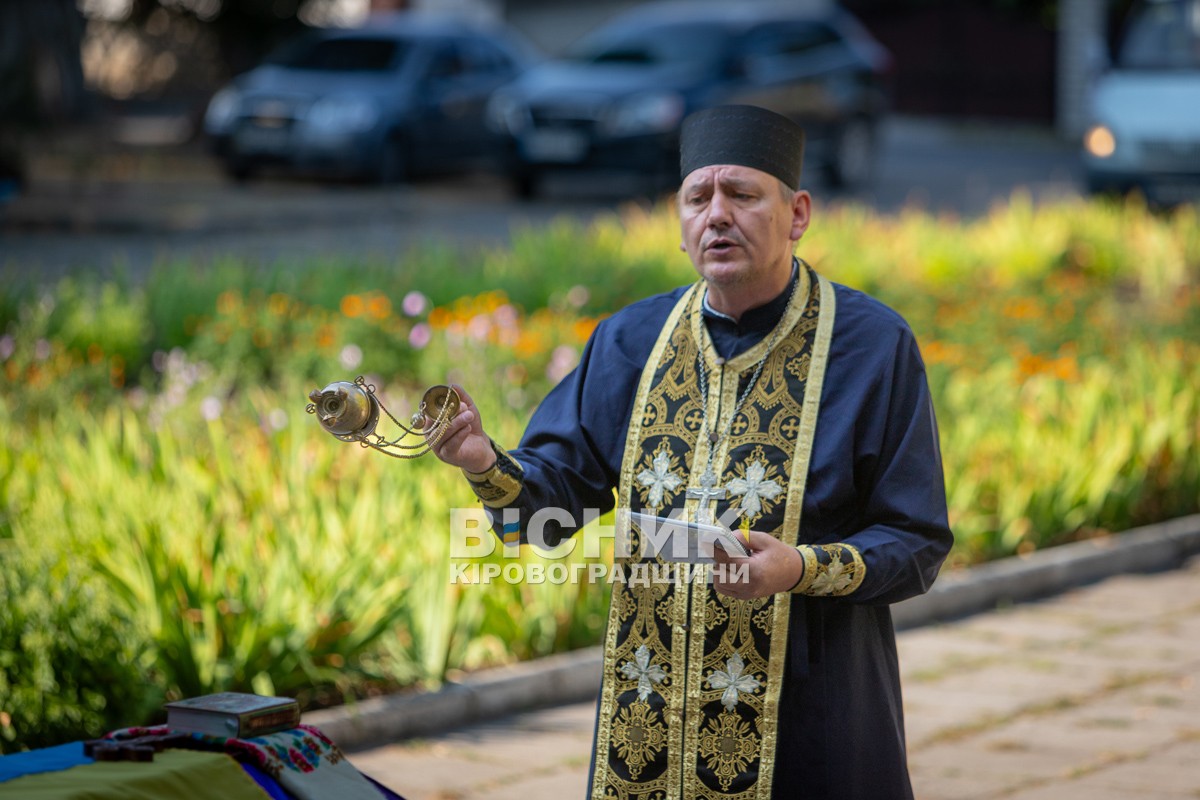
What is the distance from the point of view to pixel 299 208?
58.1 feet

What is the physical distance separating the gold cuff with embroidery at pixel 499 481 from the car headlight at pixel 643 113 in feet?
48.2

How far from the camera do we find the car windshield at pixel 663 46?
18359mm

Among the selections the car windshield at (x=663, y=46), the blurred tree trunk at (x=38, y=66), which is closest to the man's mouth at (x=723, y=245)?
the car windshield at (x=663, y=46)

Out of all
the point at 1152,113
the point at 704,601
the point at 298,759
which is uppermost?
the point at 1152,113

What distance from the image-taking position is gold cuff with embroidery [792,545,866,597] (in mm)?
2773

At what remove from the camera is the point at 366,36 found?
20.0 m

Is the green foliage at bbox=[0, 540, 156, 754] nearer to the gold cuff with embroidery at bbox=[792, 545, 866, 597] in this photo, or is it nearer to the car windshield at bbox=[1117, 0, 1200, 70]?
the gold cuff with embroidery at bbox=[792, 545, 866, 597]

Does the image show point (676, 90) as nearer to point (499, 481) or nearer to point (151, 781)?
point (499, 481)

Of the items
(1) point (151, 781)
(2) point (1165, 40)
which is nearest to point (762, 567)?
(1) point (151, 781)

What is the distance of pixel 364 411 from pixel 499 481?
12.0 inches

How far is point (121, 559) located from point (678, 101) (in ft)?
42.2

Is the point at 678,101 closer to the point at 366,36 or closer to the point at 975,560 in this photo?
the point at 366,36

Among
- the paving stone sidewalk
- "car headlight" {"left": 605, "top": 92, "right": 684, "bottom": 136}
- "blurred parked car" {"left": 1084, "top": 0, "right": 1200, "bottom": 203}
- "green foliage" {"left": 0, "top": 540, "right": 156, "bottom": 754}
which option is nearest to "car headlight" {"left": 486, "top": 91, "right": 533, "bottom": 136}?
"car headlight" {"left": 605, "top": 92, "right": 684, "bottom": 136}

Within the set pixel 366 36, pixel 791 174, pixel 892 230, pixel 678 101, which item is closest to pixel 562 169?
pixel 678 101
